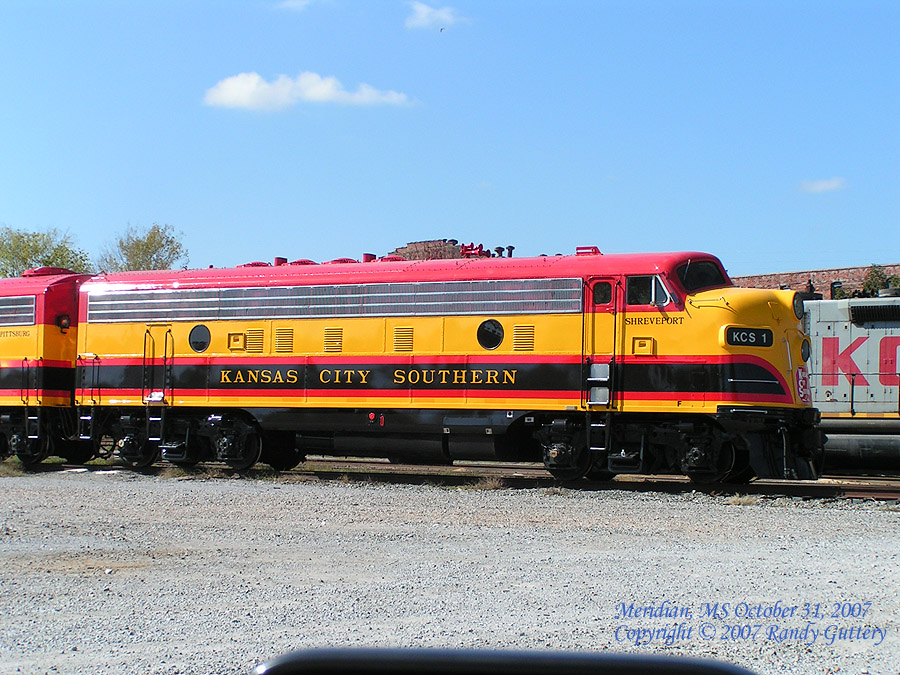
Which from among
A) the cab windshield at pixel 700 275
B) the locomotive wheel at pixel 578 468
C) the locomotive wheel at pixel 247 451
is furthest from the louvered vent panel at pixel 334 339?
the cab windshield at pixel 700 275

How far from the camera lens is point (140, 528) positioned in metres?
10.3

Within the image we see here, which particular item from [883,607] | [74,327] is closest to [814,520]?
[883,607]

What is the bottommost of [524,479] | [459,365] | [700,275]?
[524,479]

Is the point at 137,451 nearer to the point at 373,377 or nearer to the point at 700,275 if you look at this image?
the point at 373,377

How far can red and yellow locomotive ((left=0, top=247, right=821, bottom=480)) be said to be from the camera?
1311cm

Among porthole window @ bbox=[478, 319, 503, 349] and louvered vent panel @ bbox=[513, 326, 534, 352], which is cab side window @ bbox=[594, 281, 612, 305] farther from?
porthole window @ bbox=[478, 319, 503, 349]

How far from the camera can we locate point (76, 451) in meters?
18.4

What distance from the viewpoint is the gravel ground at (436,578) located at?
587 cm

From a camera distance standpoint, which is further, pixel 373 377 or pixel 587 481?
pixel 373 377

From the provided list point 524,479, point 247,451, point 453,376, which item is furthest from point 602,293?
point 247,451

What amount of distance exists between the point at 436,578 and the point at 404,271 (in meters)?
7.69

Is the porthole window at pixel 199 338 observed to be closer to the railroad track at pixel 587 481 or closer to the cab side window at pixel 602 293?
the railroad track at pixel 587 481

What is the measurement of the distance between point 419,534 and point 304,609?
327 cm

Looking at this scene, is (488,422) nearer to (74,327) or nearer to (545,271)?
(545,271)
